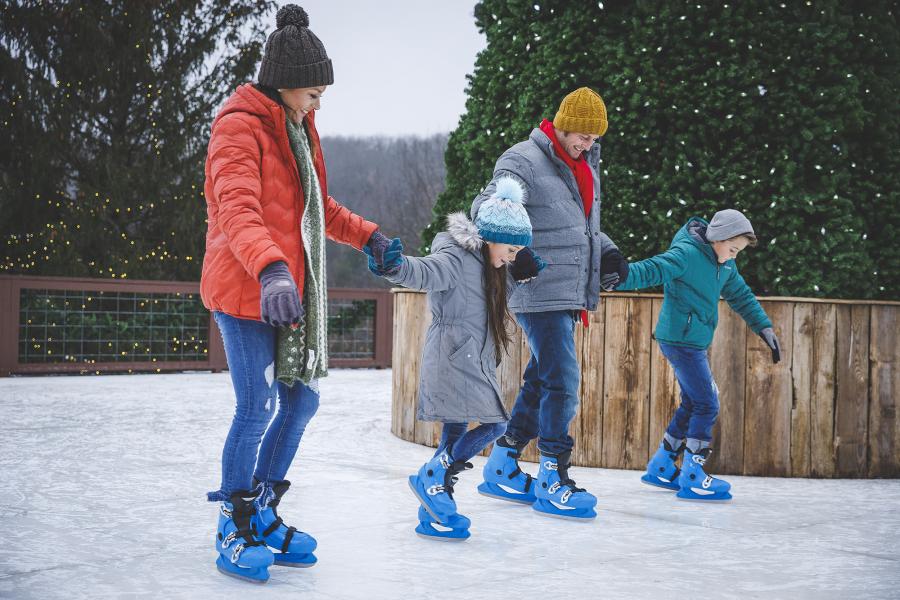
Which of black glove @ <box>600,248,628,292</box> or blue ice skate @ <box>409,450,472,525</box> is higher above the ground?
black glove @ <box>600,248,628,292</box>

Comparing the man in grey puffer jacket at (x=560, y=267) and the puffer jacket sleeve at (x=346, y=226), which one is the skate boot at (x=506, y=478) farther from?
the puffer jacket sleeve at (x=346, y=226)

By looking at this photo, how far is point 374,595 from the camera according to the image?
2.75 m

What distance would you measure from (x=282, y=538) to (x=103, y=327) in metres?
10.8

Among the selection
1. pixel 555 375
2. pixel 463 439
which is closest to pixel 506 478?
pixel 555 375

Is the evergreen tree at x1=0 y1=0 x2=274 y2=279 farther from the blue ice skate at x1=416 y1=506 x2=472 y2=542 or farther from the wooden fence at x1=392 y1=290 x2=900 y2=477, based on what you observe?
the blue ice skate at x1=416 y1=506 x2=472 y2=542

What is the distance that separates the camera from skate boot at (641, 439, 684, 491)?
479 cm

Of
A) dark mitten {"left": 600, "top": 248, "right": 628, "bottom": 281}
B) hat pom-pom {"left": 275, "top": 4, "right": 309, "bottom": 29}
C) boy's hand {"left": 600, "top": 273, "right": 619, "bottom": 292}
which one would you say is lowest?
boy's hand {"left": 600, "top": 273, "right": 619, "bottom": 292}

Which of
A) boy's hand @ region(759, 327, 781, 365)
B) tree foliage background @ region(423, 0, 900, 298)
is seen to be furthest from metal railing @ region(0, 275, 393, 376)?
boy's hand @ region(759, 327, 781, 365)

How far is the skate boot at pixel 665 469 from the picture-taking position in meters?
4.79

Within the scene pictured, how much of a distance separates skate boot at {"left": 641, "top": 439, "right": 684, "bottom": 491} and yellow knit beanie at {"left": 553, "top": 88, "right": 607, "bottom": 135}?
5.40ft

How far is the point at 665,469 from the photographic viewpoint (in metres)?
4.79

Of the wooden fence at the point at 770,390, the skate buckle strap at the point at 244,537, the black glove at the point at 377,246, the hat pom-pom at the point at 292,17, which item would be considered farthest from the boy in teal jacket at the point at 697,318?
the skate buckle strap at the point at 244,537

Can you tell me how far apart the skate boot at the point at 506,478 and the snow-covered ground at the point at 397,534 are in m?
0.07

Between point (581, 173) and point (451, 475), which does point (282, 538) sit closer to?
point (451, 475)
